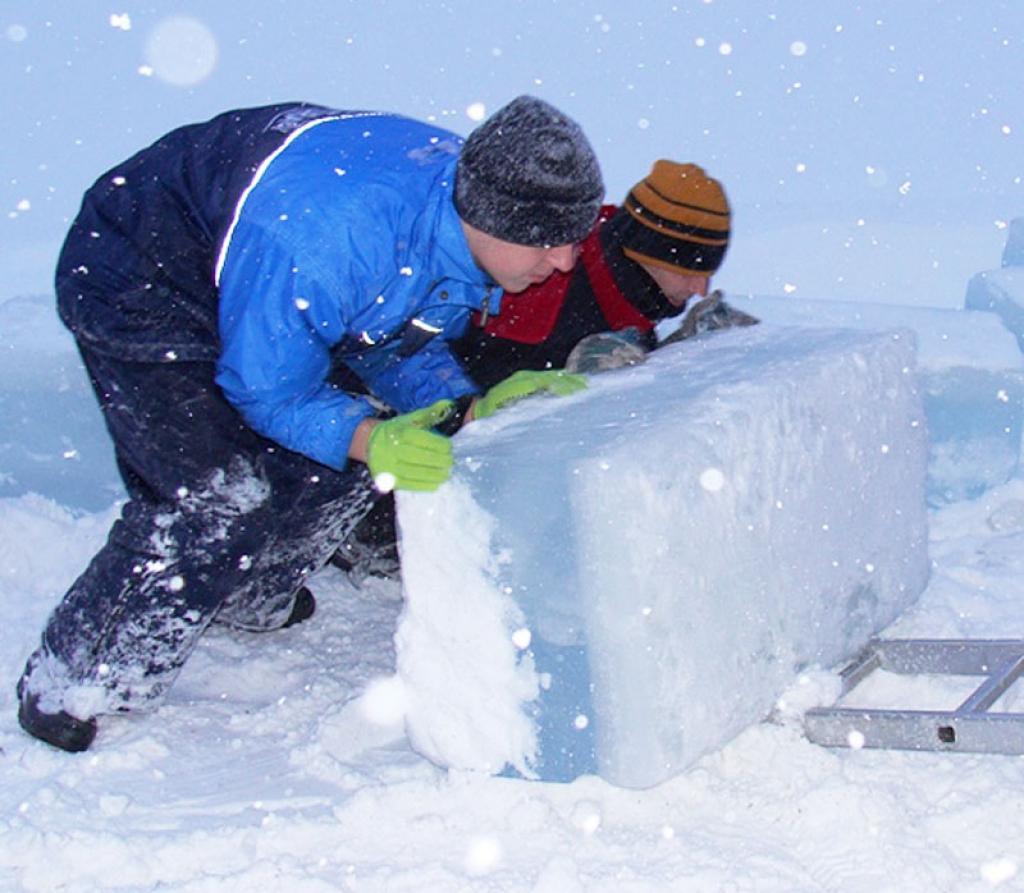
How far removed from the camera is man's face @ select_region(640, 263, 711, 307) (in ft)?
8.73

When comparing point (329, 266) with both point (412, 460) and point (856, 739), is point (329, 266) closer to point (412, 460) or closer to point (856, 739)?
point (412, 460)

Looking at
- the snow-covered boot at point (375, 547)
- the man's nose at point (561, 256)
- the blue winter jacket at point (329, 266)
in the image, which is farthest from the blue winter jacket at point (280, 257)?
the snow-covered boot at point (375, 547)

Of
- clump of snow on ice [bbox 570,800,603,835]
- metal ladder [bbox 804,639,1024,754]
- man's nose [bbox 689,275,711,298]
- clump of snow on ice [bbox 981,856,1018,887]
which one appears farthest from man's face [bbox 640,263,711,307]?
clump of snow on ice [bbox 981,856,1018,887]

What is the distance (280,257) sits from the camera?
186cm

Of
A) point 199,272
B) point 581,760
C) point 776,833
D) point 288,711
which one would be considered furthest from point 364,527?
point 776,833

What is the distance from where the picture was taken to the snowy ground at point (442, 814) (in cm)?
173

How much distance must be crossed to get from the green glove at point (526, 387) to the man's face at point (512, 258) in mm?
174

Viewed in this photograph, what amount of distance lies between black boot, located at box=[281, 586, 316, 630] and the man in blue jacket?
323 millimetres

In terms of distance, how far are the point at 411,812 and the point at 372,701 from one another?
400 mm

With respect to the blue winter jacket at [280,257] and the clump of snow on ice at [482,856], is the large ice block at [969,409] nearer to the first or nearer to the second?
the blue winter jacket at [280,257]

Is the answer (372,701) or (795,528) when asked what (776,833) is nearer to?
(795,528)

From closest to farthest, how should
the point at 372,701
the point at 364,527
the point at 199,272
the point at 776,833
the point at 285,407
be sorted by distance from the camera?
1. the point at 776,833
2. the point at 285,407
3. the point at 199,272
4. the point at 372,701
5. the point at 364,527

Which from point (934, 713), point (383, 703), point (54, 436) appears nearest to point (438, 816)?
point (383, 703)

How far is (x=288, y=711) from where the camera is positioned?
7.51 feet
